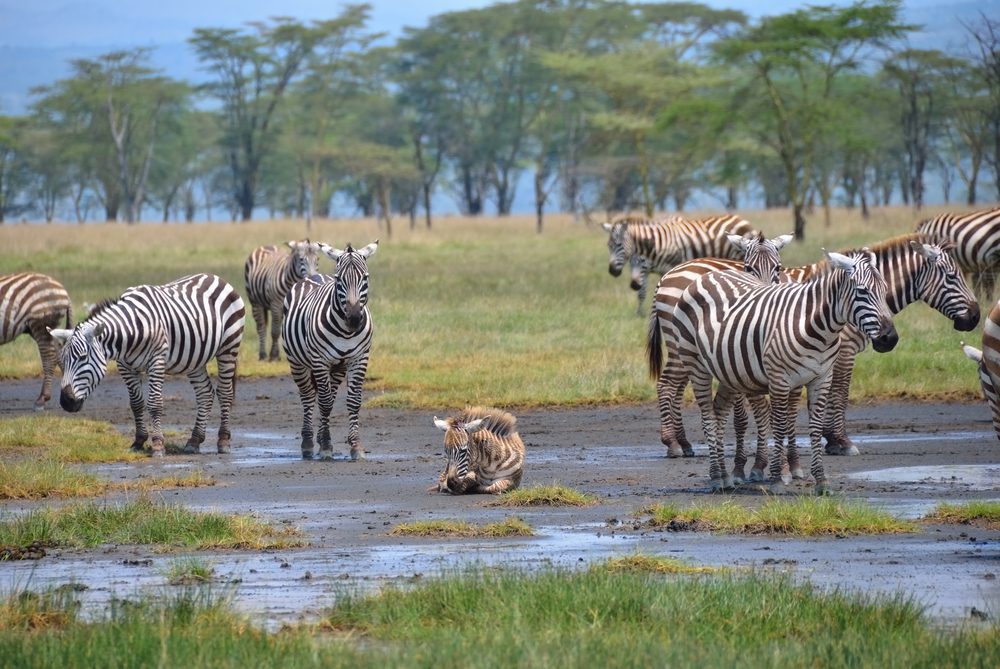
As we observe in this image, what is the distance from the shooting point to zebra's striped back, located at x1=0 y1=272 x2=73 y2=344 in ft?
55.2

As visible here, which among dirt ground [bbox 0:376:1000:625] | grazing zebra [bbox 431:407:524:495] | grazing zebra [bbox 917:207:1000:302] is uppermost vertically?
grazing zebra [bbox 917:207:1000:302]

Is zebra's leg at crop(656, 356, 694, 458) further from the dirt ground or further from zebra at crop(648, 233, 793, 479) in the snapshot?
the dirt ground

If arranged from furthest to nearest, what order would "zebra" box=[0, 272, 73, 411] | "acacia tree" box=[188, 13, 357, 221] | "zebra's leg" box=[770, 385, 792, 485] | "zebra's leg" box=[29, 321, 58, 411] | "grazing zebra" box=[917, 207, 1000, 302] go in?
"acacia tree" box=[188, 13, 357, 221] → "grazing zebra" box=[917, 207, 1000, 302] → "zebra" box=[0, 272, 73, 411] → "zebra's leg" box=[29, 321, 58, 411] → "zebra's leg" box=[770, 385, 792, 485]

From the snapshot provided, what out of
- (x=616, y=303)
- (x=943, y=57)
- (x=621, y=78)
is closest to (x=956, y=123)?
(x=943, y=57)

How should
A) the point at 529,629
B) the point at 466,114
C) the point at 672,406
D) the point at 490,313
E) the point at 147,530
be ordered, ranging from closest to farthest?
Answer: the point at 529,629, the point at 147,530, the point at 672,406, the point at 490,313, the point at 466,114

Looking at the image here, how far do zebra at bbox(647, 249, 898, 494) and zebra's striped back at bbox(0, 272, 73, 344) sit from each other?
26.7ft

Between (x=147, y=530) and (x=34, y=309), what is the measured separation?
855cm

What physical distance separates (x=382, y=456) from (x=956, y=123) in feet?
172

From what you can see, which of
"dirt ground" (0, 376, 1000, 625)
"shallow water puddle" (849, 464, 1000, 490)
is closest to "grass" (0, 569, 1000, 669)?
"dirt ground" (0, 376, 1000, 625)

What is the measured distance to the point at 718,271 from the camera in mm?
11852

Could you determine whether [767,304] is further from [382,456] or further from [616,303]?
[616,303]

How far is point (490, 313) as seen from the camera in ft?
76.5

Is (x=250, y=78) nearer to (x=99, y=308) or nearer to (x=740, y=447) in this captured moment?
(x=99, y=308)

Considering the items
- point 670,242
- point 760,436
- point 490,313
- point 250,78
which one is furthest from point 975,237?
point 250,78
